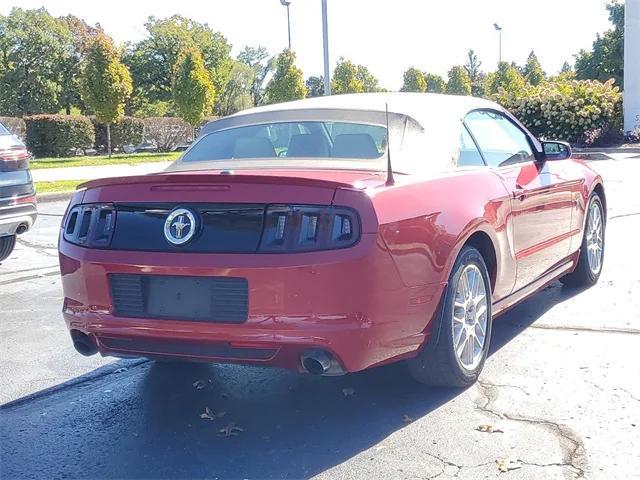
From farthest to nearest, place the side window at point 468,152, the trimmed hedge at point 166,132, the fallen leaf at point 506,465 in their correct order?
the trimmed hedge at point 166,132 → the side window at point 468,152 → the fallen leaf at point 506,465

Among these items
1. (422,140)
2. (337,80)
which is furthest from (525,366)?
(337,80)

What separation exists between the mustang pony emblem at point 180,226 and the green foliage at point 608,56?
163 ft

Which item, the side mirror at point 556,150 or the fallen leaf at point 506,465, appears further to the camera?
the side mirror at point 556,150

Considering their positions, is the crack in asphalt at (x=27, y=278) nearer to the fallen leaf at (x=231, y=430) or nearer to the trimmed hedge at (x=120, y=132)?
the fallen leaf at (x=231, y=430)

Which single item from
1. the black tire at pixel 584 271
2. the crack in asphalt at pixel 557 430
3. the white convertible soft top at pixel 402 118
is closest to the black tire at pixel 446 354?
the crack in asphalt at pixel 557 430

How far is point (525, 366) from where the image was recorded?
4.39m

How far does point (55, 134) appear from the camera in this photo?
3591cm

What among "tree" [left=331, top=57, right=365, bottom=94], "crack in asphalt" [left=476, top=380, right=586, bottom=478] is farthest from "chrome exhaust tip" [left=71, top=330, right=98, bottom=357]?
"tree" [left=331, top=57, right=365, bottom=94]

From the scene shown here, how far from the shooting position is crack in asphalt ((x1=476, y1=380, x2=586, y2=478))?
3.14 m

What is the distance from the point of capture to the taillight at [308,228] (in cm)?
330

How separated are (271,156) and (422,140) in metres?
0.85

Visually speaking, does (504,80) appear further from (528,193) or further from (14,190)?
(528,193)

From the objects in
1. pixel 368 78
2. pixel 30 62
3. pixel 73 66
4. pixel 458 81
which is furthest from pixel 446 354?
pixel 368 78

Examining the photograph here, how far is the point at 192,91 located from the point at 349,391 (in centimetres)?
3735
